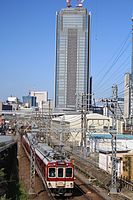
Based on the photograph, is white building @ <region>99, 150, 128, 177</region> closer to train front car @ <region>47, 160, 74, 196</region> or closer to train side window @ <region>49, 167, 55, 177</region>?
train front car @ <region>47, 160, 74, 196</region>

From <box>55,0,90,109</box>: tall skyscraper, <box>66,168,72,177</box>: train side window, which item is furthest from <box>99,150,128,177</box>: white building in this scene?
<box>55,0,90,109</box>: tall skyscraper

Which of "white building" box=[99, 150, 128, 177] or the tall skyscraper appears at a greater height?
the tall skyscraper

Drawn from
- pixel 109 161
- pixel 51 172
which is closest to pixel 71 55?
pixel 109 161

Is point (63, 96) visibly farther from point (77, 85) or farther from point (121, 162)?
point (121, 162)

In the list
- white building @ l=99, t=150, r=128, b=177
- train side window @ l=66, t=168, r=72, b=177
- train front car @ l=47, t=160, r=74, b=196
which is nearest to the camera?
train front car @ l=47, t=160, r=74, b=196

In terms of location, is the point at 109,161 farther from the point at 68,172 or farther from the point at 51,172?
the point at 51,172

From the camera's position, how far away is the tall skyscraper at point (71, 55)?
12369 centimetres

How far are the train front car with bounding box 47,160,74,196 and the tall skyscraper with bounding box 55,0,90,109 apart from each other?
3340 inches

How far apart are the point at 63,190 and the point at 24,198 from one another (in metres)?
2.05

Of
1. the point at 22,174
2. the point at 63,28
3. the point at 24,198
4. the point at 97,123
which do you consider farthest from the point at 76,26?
the point at 24,198

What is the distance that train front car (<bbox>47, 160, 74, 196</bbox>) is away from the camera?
62.3ft

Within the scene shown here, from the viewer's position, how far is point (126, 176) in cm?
2562

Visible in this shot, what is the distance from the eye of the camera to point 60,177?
1908 cm

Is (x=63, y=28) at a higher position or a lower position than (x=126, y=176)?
higher
